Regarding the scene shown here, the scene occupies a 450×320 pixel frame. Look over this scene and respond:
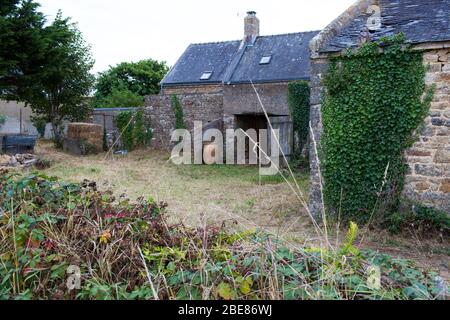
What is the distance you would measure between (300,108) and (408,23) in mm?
6142

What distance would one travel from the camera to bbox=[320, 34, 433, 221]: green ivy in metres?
6.09

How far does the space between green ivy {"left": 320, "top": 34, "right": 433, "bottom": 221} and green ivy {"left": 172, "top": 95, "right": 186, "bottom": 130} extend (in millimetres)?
9576

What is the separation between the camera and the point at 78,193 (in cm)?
325

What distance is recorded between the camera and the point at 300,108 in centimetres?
1259

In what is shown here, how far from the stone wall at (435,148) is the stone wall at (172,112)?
950 centimetres

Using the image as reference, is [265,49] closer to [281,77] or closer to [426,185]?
[281,77]

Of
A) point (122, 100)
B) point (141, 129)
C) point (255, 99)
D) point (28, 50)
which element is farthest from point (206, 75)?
point (122, 100)

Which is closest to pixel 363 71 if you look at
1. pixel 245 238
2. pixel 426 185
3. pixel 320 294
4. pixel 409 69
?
pixel 409 69

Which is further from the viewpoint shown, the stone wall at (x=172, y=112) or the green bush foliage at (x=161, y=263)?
the stone wall at (x=172, y=112)

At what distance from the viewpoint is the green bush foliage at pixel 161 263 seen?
2.12 m

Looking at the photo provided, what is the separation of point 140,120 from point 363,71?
37.9 feet

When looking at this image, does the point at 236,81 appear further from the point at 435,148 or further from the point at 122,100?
the point at 122,100

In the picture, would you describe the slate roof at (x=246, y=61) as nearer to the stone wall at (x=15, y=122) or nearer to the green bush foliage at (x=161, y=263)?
the stone wall at (x=15, y=122)

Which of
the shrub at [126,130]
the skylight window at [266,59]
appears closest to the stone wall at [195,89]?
the skylight window at [266,59]
